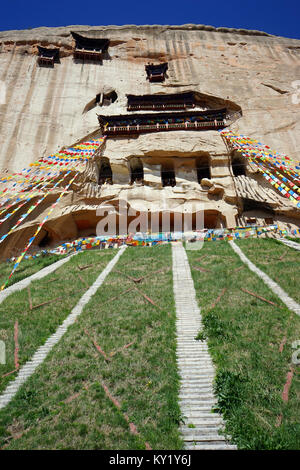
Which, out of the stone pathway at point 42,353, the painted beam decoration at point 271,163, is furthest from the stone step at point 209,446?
the painted beam decoration at point 271,163

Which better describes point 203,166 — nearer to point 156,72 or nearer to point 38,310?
point 156,72

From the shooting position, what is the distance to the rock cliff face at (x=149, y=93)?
2080 cm

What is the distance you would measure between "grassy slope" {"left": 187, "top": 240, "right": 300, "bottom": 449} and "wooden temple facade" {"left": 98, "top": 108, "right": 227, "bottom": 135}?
19.4 m

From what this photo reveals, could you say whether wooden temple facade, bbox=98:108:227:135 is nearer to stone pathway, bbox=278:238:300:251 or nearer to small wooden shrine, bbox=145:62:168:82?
small wooden shrine, bbox=145:62:168:82

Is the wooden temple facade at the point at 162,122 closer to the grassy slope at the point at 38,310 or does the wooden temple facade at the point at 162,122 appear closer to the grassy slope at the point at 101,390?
the grassy slope at the point at 38,310

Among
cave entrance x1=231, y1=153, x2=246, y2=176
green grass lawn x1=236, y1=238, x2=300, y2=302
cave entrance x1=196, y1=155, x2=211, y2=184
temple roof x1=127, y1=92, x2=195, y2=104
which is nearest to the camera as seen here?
green grass lawn x1=236, y1=238, x2=300, y2=302

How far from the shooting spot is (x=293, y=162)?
71.1ft

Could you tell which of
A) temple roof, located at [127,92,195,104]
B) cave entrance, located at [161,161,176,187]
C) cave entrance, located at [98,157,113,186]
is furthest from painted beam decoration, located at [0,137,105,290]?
temple roof, located at [127,92,195,104]

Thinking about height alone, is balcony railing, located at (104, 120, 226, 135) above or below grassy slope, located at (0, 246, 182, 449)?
above

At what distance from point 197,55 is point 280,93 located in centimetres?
1363

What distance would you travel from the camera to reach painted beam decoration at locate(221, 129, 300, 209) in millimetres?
19469

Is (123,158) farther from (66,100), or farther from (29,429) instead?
(29,429)

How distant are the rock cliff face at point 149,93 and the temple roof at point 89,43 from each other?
107cm

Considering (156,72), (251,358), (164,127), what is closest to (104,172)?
(164,127)
